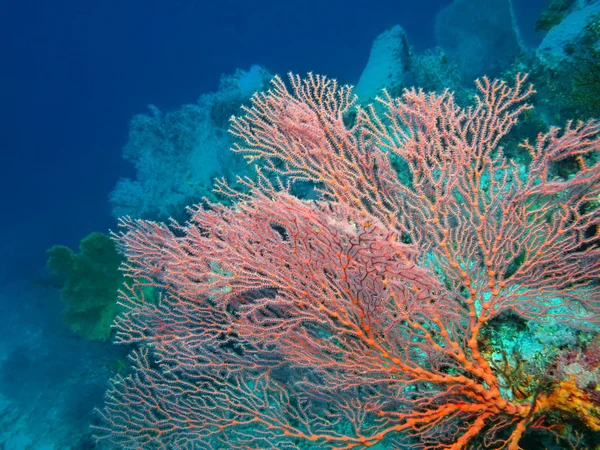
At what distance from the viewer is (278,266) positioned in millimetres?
2752

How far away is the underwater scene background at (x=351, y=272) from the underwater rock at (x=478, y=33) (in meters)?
0.12

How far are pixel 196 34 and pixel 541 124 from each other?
67.1m

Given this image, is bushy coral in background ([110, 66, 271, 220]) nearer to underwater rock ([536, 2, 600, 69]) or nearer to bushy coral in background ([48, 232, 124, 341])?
bushy coral in background ([48, 232, 124, 341])

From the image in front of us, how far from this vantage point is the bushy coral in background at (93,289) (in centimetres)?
954

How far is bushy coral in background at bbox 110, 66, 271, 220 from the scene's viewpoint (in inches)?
398

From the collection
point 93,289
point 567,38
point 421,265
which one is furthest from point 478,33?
point 93,289

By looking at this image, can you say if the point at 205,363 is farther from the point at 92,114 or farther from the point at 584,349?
the point at 92,114

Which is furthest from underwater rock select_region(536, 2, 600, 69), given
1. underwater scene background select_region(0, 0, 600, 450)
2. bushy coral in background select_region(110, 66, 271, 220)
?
bushy coral in background select_region(110, 66, 271, 220)

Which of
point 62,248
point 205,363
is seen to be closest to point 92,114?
point 62,248

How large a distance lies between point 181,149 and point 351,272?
30.6ft

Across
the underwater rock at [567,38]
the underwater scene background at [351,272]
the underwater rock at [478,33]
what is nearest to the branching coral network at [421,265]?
the underwater scene background at [351,272]

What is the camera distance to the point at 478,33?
1856 centimetres

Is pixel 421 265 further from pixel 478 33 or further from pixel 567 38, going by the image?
pixel 478 33

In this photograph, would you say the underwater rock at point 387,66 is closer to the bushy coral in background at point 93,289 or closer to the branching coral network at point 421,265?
the branching coral network at point 421,265
